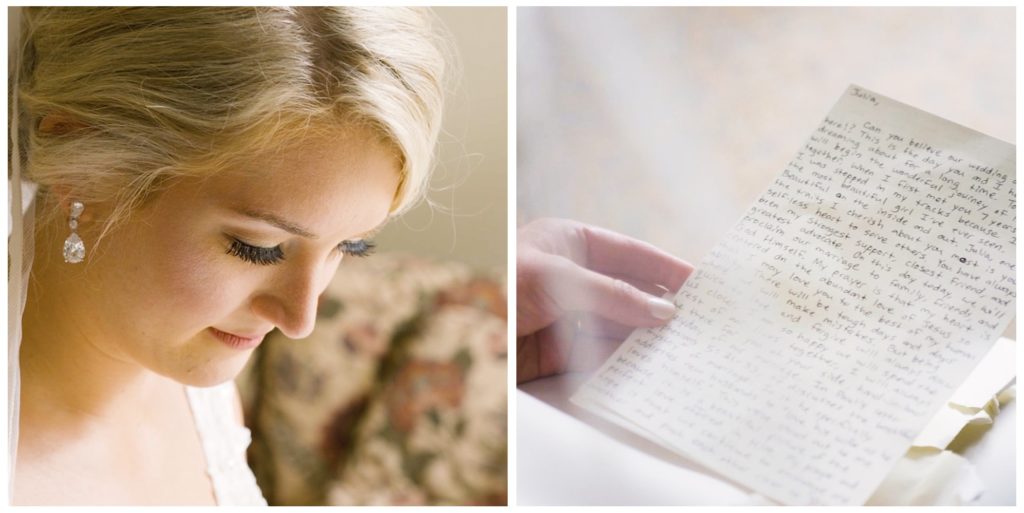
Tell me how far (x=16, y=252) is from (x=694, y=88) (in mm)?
734

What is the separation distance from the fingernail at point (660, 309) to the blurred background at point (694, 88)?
68 mm

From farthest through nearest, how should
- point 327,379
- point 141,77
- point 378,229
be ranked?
1. point 327,379
2. point 378,229
3. point 141,77

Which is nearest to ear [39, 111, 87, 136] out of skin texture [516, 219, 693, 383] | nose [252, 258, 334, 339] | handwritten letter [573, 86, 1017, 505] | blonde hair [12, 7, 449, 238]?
blonde hair [12, 7, 449, 238]

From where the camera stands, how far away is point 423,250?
106 cm

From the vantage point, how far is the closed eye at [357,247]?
940 millimetres

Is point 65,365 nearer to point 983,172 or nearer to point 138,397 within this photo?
Result: point 138,397

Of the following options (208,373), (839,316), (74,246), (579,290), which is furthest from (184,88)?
(839,316)

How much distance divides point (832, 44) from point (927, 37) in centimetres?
10

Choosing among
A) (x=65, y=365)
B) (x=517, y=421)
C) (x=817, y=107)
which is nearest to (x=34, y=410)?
(x=65, y=365)

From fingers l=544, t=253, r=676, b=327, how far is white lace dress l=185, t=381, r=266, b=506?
0.45 m

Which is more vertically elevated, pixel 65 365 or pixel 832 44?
pixel 832 44

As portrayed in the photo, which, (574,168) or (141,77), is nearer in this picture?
(141,77)

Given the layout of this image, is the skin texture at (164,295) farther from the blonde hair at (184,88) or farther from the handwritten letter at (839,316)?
the handwritten letter at (839,316)

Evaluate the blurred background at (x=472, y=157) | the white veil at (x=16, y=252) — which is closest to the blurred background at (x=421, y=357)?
the blurred background at (x=472, y=157)
